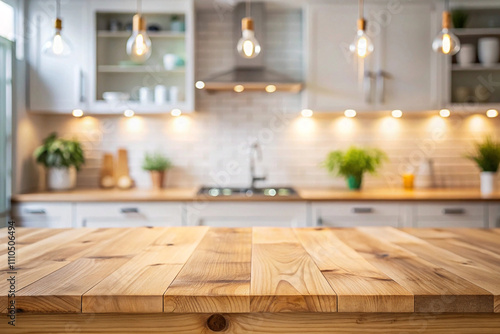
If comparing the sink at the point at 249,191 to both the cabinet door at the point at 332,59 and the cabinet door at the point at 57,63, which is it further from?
the cabinet door at the point at 57,63

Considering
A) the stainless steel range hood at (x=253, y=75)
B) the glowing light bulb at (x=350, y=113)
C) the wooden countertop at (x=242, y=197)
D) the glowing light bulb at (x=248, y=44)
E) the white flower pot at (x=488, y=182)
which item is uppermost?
the stainless steel range hood at (x=253, y=75)

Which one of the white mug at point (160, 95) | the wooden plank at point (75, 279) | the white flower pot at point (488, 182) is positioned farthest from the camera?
the white mug at point (160, 95)

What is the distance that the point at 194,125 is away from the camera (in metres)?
3.93

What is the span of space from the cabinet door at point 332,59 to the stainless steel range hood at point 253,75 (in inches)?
6.5

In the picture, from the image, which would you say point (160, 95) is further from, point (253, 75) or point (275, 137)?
point (275, 137)

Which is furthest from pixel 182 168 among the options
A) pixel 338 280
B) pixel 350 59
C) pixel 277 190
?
pixel 338 280

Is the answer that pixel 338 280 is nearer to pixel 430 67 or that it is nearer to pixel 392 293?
pixel 392 293

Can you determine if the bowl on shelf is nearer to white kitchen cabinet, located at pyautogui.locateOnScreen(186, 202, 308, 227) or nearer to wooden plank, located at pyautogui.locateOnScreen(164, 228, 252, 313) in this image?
white kitchen cabinet, located at pyautogui.locateOnScreen(186, 202, 308, 227)

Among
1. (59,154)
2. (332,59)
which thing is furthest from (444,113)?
(59,154)

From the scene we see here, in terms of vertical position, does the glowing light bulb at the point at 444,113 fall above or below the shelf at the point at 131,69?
below

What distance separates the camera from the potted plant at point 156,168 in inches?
148

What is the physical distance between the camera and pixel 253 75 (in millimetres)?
3572

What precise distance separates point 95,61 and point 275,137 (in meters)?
1.52

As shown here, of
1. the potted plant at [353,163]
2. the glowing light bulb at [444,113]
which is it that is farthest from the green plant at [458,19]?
the potted plant at [353,163]
